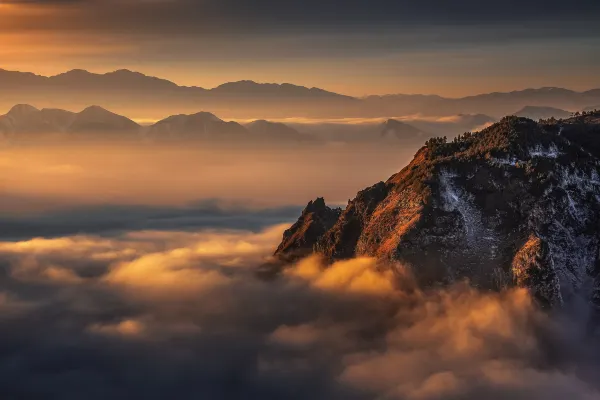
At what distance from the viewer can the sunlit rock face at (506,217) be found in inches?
6127

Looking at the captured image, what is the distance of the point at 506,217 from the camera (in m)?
161

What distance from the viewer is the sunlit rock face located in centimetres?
15562

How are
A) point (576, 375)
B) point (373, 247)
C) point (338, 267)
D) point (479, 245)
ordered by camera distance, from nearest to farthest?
point (576, 375)
point (479, 245)
point (373, 247)
point (338, 267)

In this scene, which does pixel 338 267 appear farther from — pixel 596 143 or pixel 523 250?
pixel 596 143

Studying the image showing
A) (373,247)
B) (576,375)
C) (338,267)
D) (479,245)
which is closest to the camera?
(576,375)

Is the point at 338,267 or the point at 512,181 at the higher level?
the point at 512,181

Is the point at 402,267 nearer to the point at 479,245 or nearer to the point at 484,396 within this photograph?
the point at 479,245

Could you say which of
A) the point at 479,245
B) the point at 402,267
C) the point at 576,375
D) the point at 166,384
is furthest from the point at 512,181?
the point at 166,384

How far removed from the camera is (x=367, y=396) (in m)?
161

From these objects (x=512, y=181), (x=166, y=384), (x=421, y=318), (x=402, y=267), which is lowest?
(x=166, y=384)

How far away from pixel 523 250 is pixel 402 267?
22.5 meters

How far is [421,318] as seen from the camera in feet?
551

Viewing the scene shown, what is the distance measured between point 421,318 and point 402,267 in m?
13.4

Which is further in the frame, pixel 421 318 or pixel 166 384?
pixel 166 384
